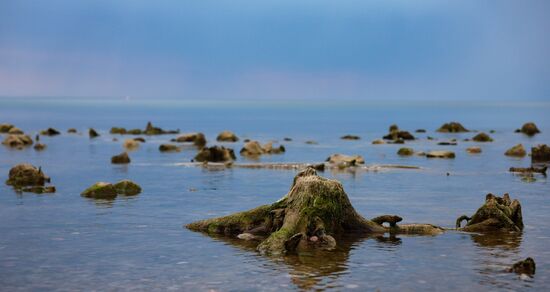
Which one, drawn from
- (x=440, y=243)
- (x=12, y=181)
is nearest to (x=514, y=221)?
(x=440, y=243)

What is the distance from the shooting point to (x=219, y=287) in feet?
82.8

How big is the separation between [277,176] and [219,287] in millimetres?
42792

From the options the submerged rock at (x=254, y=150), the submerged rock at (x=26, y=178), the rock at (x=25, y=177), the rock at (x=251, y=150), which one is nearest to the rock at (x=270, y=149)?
the submerged rock at (x=254, y=150)

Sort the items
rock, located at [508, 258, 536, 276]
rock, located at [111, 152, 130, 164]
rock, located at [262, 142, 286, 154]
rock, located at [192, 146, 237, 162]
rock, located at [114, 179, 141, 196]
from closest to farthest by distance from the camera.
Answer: rock, located at [508, 258, 536, 276] < rock, located at [114, 179, 141, 196] < rock, located at [111, 152, 130, 164] < rock, located at [192, 146, 237, 162] < rock, located at [262, 142, 286, 154]

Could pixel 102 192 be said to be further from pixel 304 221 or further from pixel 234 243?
pixel 304 221

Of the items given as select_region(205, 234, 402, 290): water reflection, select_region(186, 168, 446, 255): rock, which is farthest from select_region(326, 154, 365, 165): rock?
select_region(205, 234, 402, 290): water reflection

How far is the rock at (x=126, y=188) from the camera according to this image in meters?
53.3

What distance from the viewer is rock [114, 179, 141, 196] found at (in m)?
53.3

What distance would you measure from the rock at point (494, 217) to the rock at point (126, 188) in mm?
25204

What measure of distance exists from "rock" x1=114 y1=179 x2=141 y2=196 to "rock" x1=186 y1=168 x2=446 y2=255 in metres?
18.5

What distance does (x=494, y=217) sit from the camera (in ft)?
117

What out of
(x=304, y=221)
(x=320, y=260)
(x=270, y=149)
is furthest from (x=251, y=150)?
(x=320, y=260)

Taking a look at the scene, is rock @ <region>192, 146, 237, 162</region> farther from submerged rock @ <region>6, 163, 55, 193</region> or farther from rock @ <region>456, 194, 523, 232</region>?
rock @ <region>456, 194, 523, 232</region>

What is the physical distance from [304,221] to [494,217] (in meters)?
9.39
